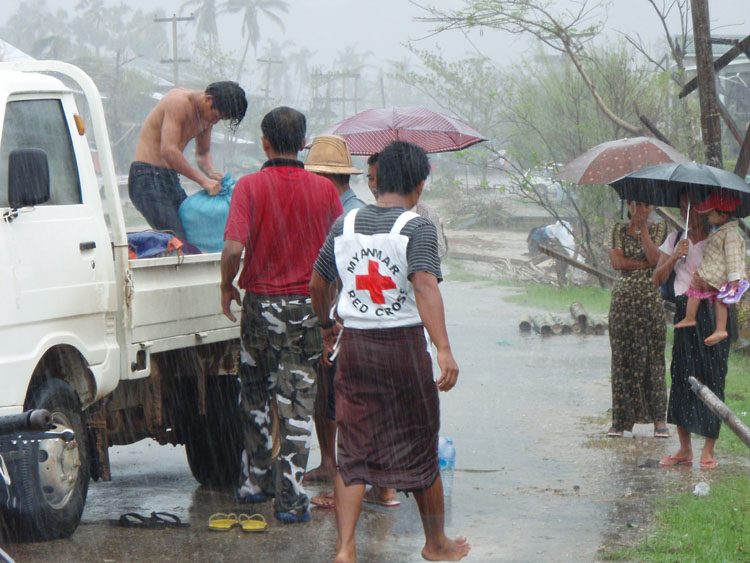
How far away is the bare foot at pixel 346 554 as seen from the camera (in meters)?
4.62

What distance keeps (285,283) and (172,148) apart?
1.34m

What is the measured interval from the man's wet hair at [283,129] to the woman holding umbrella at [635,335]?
298cm

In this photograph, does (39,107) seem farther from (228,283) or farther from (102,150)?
(228,283)

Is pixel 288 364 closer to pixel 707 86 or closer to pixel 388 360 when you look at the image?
pixel 388 360

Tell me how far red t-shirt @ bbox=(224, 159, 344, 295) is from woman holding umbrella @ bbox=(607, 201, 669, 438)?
9.45 ft

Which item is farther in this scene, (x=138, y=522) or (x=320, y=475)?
(x=320, y=475)

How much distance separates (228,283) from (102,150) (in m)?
0.94

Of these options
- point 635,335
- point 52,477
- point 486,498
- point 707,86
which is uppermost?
Answer: point 707,86

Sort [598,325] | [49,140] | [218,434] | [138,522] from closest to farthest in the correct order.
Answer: [49,140] < [138,522] < [218,434] < [598,325]

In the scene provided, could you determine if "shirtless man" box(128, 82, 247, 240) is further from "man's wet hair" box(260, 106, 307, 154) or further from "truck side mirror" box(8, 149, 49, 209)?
"truck side mirror" box(8, 149, 49, 209)

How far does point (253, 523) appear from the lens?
5.54 meters

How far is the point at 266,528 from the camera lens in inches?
219

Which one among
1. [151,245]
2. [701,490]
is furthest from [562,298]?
[151,245]

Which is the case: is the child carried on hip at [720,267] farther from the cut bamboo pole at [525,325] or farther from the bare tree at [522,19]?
the cut bamboo pole at [525,325]
